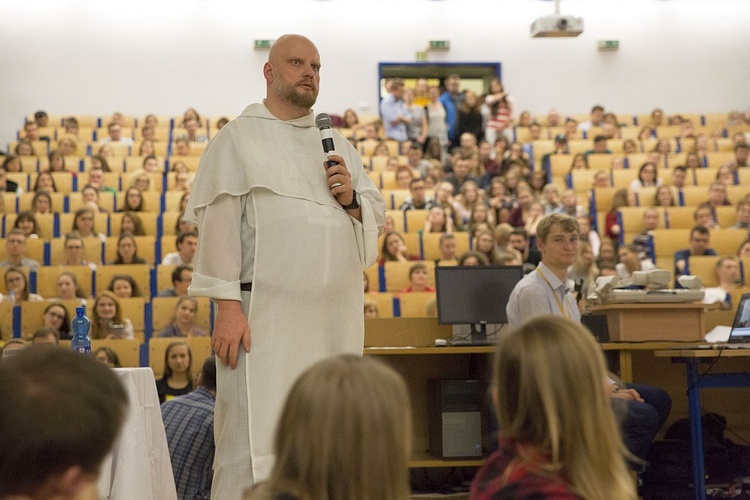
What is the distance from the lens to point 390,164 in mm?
10586

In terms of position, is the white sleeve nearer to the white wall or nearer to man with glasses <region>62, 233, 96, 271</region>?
man with glasses <region>62, 233, 96, 271</region>

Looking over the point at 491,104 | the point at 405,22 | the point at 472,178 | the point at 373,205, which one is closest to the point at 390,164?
the point at 472,178

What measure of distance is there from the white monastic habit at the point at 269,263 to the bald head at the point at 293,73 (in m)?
0.06

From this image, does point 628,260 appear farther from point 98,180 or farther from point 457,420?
point 98,180

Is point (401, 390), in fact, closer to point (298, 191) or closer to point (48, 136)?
point (298, 191)

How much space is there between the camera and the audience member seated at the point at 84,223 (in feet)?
26.5

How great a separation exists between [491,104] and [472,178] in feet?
8.43

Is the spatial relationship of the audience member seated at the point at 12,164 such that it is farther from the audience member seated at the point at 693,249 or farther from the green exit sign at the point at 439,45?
the audience member seated at the point at 693,249

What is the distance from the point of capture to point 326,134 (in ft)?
8.32

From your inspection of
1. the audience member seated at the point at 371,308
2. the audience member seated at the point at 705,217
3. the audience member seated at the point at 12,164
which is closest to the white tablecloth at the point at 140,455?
the audience member seated at the point at 371,308

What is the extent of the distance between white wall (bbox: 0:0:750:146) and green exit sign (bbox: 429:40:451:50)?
12cm

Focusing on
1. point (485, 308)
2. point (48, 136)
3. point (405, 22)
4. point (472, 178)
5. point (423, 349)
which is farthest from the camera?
point (405, 22)

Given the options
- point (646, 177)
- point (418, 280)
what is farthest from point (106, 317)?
point (646, 177)

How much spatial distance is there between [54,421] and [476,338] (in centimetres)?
366
